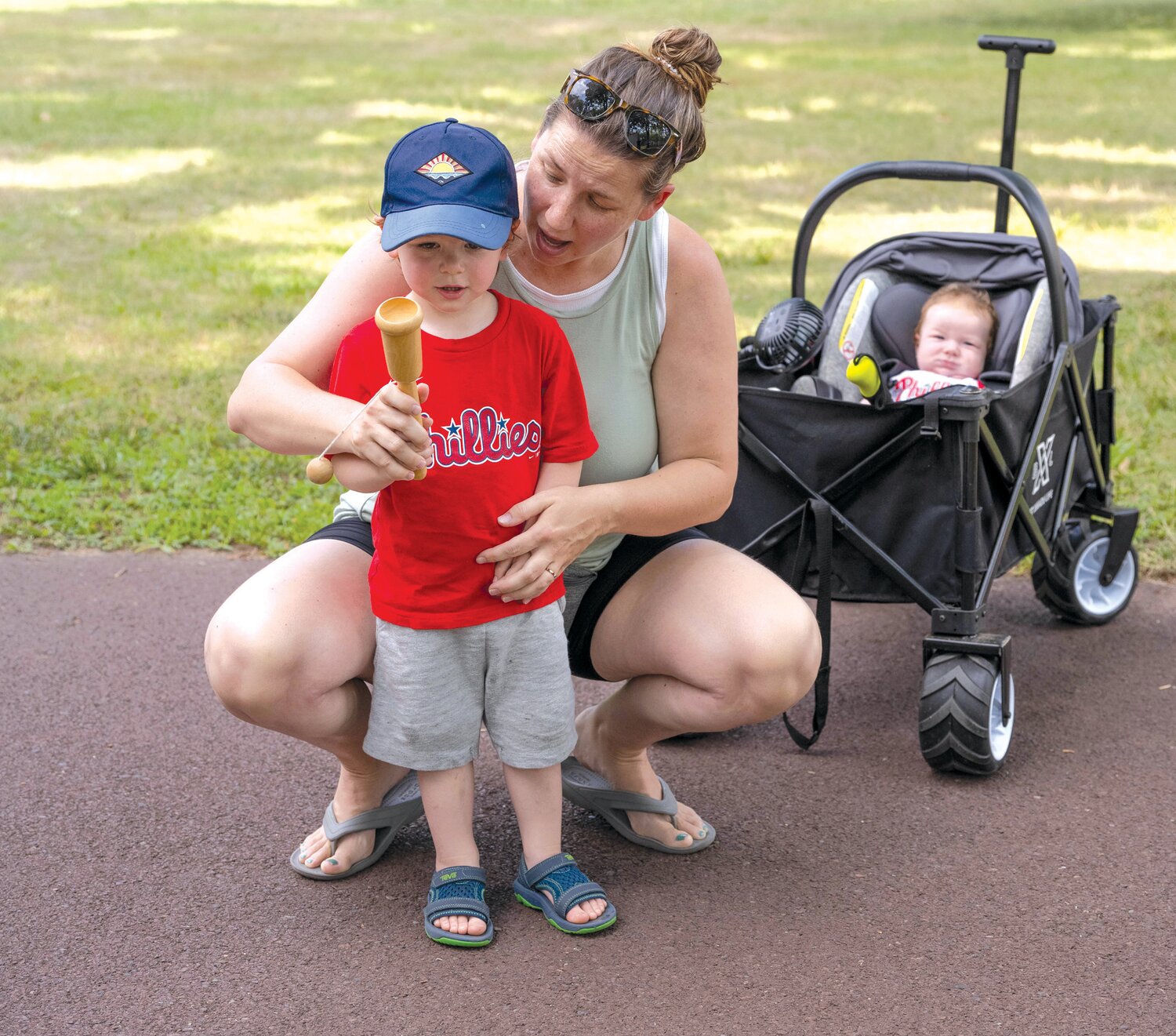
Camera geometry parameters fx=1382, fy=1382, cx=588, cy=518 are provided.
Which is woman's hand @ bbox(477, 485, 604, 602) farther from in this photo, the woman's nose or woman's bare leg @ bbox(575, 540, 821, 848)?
the woman's nose

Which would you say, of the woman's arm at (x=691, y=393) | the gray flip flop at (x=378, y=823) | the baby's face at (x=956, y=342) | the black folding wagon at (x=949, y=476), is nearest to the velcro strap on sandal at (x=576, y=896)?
the gray flip flop at (x=378, y=823)

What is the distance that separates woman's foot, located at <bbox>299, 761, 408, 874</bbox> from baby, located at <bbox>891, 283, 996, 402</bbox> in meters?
1.63

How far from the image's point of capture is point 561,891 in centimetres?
246

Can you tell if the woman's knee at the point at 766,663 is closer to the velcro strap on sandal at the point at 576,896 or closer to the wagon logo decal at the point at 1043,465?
the velcro strap on sandal at the point at 576,896

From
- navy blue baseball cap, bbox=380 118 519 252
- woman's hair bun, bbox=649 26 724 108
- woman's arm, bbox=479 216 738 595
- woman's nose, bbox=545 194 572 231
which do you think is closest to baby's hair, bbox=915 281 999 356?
woman's arm, bbox=479 216 738 595

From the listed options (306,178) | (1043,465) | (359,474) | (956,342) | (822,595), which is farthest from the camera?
(306,178)

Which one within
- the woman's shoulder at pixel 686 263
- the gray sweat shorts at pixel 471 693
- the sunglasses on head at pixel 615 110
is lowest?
the gray sweat shorts at pixel 471 693

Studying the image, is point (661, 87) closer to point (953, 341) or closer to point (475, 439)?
point (475, 439)

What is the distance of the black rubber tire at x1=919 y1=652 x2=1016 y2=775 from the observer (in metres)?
2.88

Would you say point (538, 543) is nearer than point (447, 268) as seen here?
No

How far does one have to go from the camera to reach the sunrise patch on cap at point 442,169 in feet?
6.90

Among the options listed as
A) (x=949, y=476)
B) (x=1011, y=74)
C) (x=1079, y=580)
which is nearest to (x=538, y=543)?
(x=949, y=476)

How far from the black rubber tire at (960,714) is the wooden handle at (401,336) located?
4.89 feet

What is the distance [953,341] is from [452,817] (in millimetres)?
1855
